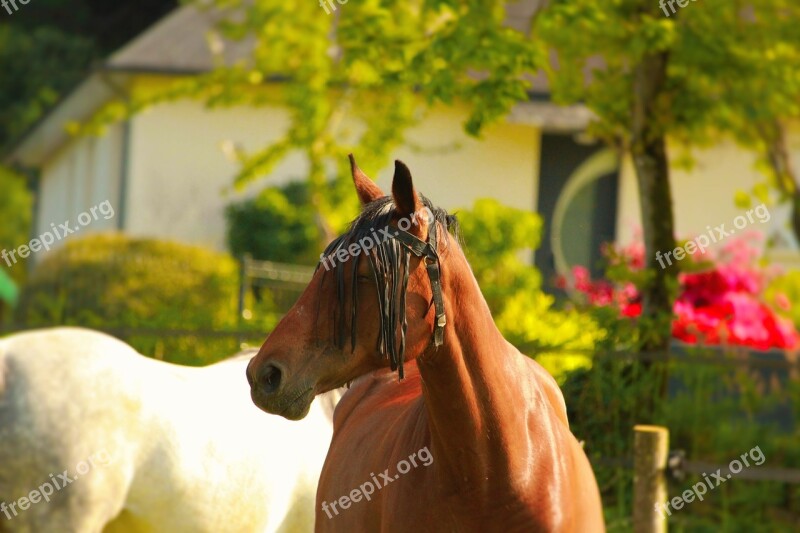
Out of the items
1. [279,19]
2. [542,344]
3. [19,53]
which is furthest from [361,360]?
[19,53]

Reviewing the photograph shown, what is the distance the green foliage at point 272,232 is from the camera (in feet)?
64.5

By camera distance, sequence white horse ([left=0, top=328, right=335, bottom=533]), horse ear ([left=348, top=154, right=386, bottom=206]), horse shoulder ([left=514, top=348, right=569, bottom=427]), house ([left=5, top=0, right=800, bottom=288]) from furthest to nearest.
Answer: house ([left=5, top=0, right=800, bottom=288]) → white horse ([left=0, top=328, right=335, bottom=533]) → horse shoulder ([left=514, top=348, right=569, bottom=427]) → horse ear ([left=348, top=154, right=386, bottom=206])

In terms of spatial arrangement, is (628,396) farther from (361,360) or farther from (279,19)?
(279,19)

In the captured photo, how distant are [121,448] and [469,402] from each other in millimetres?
2056

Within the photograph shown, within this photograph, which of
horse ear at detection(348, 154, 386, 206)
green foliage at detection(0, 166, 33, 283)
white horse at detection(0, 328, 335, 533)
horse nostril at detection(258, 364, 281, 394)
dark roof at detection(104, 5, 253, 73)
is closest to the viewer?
horse nostril at detection(258, 364, 281, 394)

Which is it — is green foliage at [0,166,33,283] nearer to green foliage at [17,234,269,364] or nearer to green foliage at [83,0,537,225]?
green foliage at [17,234,269,364]

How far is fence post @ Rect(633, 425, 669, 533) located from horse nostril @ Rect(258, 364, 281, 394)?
3.63 meters

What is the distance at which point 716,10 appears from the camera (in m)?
8.08

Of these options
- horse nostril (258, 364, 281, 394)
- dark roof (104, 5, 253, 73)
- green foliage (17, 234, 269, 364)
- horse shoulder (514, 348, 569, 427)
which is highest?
dark roof (104, 5, 253, 73)

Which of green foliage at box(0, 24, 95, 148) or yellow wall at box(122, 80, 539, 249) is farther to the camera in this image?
green foliage at box(0, 24, 95, 148)

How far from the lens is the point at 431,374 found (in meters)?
3.40

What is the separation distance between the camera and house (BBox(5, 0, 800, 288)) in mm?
20000

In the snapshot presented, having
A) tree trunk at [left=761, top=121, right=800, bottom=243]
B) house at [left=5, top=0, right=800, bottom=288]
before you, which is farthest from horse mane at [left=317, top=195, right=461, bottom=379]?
house at [left=5, top=0, right=800, bottom=288]

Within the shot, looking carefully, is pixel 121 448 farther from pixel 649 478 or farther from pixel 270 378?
pixel 649 478
